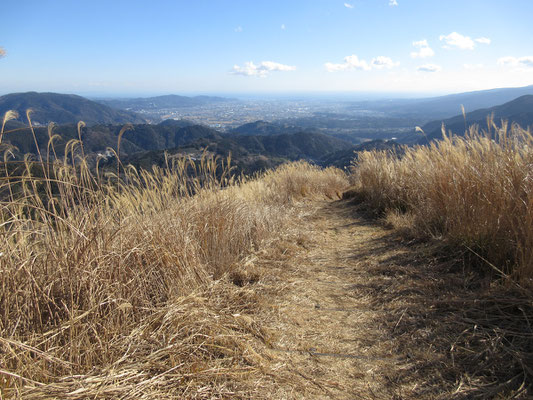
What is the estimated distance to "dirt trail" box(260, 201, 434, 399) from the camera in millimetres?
1408

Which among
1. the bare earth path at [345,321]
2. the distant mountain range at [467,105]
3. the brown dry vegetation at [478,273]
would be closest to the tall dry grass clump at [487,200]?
the brown dry vegetation at [478,273]

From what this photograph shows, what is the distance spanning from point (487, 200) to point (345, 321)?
1485 mm

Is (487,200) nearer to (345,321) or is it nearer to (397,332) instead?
(397,332)

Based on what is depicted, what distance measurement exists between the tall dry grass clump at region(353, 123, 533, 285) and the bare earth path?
0.48 meters

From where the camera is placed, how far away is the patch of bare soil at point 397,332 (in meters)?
1.35

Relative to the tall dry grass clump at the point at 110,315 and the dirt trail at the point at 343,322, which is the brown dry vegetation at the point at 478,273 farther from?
the tall dry grass clump at the point at 110,315

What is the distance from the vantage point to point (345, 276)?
2646 millimetres

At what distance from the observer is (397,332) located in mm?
1767

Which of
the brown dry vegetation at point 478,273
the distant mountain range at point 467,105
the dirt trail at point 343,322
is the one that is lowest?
the dirt trail at point 343,322

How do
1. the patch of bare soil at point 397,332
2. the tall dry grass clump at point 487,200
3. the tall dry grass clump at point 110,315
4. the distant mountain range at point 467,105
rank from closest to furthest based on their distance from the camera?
the tall dry grass clump at point 110,315
the patch of bare soil at point 397,332
the tall dry grass clump at point 487,200
the distant mountain range at point 467,105

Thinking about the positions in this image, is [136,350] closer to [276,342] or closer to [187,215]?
[276,342]

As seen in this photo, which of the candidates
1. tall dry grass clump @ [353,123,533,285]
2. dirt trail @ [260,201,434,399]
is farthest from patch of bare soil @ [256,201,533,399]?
tall dry grass clump @ [353,123,533,285]

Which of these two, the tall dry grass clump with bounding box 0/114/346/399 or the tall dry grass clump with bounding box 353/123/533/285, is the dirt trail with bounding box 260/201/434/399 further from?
the tall dry grass clump with bounding box 353/123/533/285

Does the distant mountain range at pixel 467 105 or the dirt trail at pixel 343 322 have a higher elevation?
the distant mountain range at pixel 467 105
